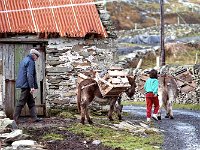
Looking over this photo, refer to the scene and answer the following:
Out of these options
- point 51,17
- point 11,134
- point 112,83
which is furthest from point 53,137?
point 51,17

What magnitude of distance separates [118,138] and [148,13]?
62120mm

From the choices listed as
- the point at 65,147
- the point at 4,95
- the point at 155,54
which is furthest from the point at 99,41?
the point at 155,54

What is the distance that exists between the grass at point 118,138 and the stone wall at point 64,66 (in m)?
2.92

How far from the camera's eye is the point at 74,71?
15.6 meters

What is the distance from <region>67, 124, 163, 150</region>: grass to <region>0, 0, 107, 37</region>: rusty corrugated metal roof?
3959 mm

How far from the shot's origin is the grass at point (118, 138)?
34.0ft

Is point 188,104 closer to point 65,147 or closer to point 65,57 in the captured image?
point 65,57

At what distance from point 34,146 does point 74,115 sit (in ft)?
19.2

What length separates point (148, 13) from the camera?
237ft

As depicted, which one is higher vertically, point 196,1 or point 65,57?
point 196,1

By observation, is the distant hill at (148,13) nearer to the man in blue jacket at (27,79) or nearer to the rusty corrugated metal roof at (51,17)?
the rusty corrugated metal roof at (51,17)

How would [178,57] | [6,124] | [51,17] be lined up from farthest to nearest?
[178,57], [51,17], [6,124]

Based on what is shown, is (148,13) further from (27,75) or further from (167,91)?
(27,75)

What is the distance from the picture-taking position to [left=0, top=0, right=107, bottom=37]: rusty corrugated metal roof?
15258 millimetres
